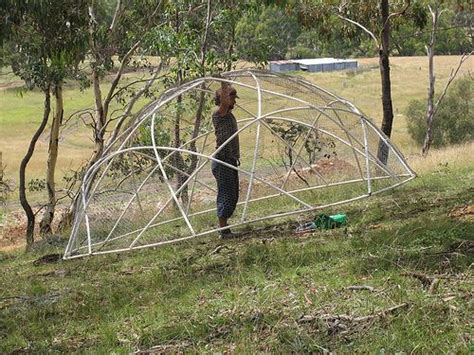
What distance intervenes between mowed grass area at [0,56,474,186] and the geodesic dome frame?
13934mm

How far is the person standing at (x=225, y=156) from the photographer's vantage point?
8.05 meters

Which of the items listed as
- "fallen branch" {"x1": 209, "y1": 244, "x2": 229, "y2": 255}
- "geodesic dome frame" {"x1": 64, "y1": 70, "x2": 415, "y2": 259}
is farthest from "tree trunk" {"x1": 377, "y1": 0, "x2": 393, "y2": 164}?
"fallen branch" {"x1": 209, "y1": 244, "x2": 229, "y2": 255}

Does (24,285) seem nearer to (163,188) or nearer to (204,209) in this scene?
(163,188)

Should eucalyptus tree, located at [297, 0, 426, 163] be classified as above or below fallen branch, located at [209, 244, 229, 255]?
above

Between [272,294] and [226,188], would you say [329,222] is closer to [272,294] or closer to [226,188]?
[226,188]

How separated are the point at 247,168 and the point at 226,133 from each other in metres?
1.61

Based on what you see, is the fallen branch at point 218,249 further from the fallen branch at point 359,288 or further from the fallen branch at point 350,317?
the fallen branch at point 350,317

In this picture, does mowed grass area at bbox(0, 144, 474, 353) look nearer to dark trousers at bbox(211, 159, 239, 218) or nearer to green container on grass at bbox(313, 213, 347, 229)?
green container on grass at bbox(313, 213, 347, 229)

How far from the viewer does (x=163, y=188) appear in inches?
368

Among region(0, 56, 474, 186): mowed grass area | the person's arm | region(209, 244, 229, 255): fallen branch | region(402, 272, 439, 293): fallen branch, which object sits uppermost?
the person's arm

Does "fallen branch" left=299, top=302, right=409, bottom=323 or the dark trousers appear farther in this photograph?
the dark trousers

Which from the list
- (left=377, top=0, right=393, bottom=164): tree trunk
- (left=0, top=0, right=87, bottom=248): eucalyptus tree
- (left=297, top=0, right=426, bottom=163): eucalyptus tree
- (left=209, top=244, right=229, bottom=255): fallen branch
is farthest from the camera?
(left=297, top=0, right=426, bottom=163): eucalyptus tree

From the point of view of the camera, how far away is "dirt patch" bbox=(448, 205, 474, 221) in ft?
23.8

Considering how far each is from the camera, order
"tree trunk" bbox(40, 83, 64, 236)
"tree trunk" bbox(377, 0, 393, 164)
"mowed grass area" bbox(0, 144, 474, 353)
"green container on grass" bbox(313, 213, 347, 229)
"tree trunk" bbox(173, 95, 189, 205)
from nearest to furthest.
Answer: "mowed grass area" bbox(0, 144, 474, 353), "green container on grass" bbox(313, 213, 347, 229), "tree trunk" bbox(173, 95, 189, 205), "tree trunk" bbox(377, 0, 393, 164), "tree trunk" bbox(40, 83, 64, 236)
